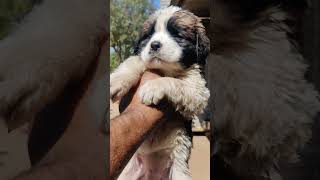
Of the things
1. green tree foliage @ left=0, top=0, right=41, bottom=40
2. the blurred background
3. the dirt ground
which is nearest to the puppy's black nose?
the blurred background

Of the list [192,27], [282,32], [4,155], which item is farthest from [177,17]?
[4,155]

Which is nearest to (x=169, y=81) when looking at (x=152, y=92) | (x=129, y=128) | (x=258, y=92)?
(x=152, y=92)

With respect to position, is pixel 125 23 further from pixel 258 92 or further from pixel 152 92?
pixel 258 92

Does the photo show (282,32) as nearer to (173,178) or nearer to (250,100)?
(250,100)

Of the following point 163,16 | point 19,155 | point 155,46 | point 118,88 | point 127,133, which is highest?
point 163,16

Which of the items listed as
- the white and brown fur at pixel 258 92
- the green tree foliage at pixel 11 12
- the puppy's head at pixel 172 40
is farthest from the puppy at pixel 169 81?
the green tree foliage at pixel 11 12

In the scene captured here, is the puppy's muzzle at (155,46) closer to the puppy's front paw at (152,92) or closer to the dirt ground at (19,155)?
the puppy's front paw at (152,92)
